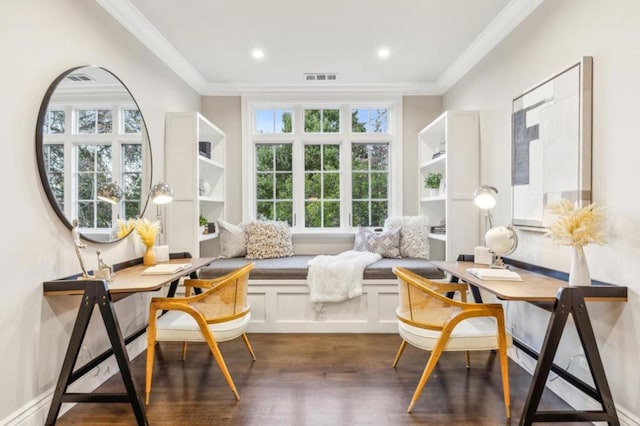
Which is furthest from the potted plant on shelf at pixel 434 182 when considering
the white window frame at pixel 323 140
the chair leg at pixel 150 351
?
the chair leg at pixel 150 351

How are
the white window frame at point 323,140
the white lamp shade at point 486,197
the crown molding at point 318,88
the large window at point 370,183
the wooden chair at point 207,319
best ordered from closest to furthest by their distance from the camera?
the wooden chair at point 207,319
the white lamp shade at point 486,197
the crown molding at point 318,88
the white window frame at point 323,140
the large window at point 370,183

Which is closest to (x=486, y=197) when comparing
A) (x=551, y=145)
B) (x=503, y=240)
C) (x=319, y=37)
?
(x=503, y=240)

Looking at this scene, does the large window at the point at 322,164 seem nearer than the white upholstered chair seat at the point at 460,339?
No

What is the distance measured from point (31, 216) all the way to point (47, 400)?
103cm

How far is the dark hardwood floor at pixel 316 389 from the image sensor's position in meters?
1.92

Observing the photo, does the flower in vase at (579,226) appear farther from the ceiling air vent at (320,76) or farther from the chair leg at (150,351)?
the ceiling air vent at (320,76)

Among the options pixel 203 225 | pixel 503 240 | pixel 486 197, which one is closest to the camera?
pixel 503 240

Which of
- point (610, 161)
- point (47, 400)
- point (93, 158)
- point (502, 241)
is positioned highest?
point (93, 158)

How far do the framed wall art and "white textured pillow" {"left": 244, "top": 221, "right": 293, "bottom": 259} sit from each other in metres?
2.31

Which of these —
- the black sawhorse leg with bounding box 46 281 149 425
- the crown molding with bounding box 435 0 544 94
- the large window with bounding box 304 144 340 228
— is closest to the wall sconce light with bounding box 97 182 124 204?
the black sawhorse leg with bounding box 46 281 149 425

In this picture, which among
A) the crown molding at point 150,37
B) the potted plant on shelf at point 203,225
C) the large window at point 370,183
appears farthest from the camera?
the large window at point 370,183

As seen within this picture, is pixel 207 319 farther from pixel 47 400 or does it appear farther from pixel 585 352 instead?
pixel 585 352

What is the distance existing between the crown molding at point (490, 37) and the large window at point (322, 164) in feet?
2.70

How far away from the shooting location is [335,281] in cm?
316
